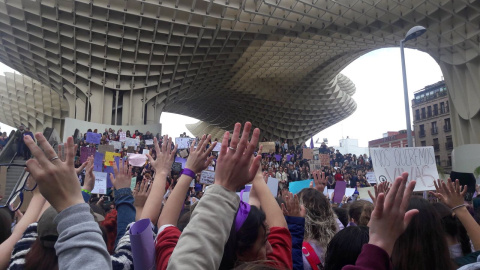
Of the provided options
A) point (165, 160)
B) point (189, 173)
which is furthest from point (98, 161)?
point (189, 173)

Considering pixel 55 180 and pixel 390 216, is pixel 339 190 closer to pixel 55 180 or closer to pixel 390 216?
pixel 390 216

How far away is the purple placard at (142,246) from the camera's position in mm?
1917

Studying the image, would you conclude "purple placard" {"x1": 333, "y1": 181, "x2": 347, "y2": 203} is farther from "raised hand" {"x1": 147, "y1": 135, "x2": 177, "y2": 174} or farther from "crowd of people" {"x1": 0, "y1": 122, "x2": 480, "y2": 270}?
"raised hand" {"x1": 147, "y1": 135, "x2": 177, "y2": 174}

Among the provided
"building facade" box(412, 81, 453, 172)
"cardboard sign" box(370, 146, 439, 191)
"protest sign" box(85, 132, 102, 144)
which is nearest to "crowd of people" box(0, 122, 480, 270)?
"cardboard sign" box(370, 146, 439, 191)

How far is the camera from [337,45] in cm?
2758

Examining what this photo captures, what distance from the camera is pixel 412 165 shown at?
6098 mm

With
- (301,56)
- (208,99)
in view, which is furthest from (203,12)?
(208,99)

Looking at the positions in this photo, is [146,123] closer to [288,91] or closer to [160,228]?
[288,91]

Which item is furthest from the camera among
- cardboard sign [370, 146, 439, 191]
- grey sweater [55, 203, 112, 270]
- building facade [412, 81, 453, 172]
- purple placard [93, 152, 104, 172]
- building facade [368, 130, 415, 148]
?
building facade [368, 130, 415, 148]

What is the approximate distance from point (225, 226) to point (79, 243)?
521mm

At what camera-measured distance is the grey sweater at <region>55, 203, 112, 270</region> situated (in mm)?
1251

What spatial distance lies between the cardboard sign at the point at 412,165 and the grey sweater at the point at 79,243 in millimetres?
5538

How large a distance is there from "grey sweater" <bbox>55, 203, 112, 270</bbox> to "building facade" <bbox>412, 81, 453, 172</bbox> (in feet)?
173

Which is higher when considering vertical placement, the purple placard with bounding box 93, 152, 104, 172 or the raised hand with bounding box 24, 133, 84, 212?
the purple placard with bounding box 93, 152, 104, 172
